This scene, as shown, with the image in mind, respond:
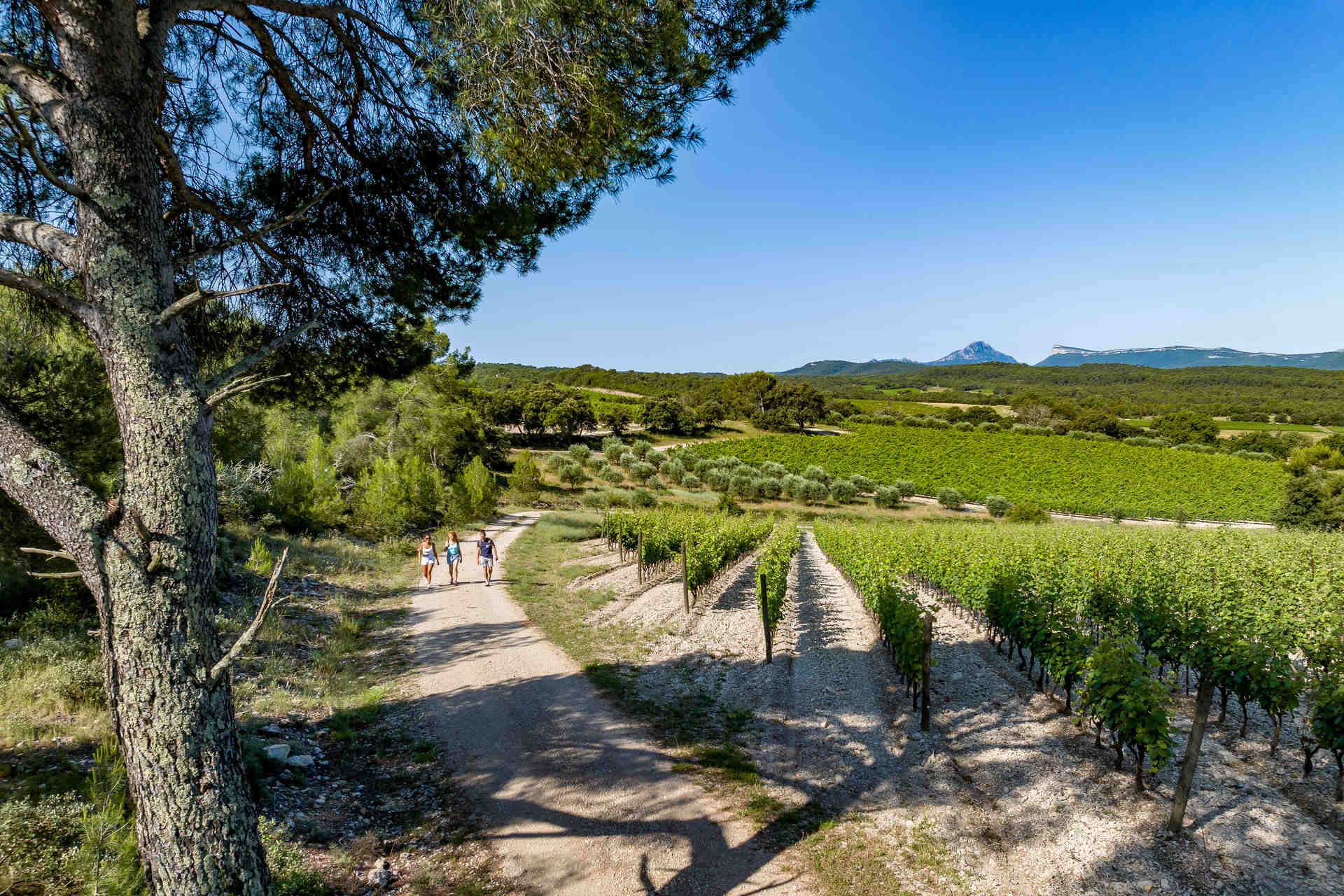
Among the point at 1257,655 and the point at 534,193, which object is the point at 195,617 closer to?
the point at 534,193

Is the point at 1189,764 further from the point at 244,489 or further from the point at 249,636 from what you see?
the point at 244,489

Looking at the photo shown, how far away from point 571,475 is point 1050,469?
1740 inches

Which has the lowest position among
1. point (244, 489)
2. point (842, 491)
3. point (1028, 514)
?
point (1028, 514)

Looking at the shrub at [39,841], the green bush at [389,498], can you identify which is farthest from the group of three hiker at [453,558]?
the shrub at [39,841]

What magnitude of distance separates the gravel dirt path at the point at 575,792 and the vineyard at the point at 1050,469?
1795 inches

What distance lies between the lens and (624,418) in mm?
66875

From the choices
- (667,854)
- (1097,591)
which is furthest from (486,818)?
(1097,591)

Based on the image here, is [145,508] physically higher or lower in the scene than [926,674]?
higher

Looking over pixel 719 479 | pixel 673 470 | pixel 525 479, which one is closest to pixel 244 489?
pixel 525 479

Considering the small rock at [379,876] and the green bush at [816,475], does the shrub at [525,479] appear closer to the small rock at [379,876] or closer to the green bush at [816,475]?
the green bush at [816,475]

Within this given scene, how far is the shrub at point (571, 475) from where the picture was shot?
1694 inches

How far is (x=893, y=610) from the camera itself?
9805 mm

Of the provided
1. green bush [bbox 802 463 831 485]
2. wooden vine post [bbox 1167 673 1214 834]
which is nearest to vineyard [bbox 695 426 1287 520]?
green bush [bbox 802 463 831 485]

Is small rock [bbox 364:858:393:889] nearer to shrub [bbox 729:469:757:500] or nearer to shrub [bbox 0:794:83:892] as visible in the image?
shrub [bbox 0:794:83:892]
